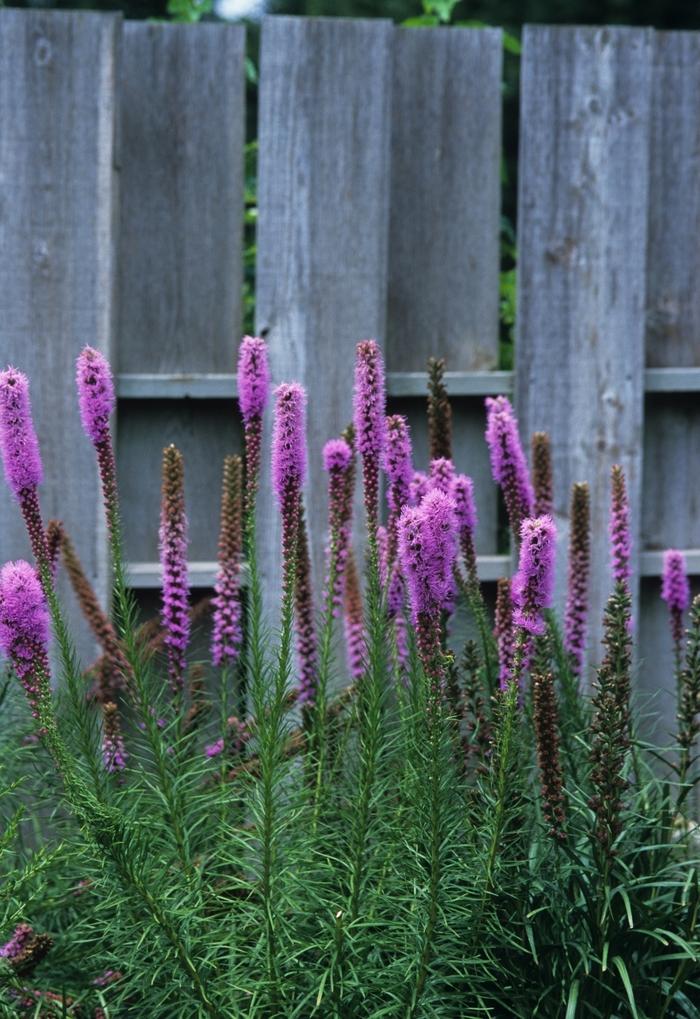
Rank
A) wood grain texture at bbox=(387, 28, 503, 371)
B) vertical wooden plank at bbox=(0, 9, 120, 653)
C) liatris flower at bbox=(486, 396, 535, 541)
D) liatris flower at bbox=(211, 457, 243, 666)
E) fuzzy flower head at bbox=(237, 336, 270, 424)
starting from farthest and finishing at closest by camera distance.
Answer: wood grain texture at bbox=(387, 28, 503, 371), vertical wooden plank at bbox=(0, 9, 120, 653), liatris flower at bbox=(211, 457, 243, 666), liatris flower at bbox=(486, 396, 535, 541), fuzzy flower head at bbox=(237, 336, 270, 424)

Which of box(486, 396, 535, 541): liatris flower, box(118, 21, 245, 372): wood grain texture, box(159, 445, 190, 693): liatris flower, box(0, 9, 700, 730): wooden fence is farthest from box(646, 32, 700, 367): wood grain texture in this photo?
box(159, 445, 190, 693): liatris flower

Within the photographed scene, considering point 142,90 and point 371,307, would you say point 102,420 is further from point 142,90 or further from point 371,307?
point 142,90

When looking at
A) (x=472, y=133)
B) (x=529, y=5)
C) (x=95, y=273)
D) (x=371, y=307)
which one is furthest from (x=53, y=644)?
(x=529, y=5)

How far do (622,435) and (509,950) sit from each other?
2.00 meters

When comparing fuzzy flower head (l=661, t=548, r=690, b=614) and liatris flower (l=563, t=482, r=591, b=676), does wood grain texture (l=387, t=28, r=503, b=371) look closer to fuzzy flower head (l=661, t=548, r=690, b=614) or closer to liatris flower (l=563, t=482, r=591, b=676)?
fuzzy flower head (l=661, t=548, r=690, b=614)

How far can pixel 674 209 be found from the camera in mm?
3740

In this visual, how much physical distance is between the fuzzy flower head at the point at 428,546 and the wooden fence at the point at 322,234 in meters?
1.97

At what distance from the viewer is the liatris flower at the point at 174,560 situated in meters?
2.20

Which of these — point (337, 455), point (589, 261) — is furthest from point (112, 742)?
point (589, 261)

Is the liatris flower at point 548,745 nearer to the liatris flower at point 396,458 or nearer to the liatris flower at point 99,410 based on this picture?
the liatris flower at point 396,458

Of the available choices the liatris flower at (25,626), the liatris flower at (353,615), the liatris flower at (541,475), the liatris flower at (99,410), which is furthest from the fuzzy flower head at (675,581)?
the liatris flower at (25,626)

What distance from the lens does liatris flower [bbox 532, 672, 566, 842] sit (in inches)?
68.7

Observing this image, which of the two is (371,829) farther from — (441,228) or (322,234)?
(441,228)

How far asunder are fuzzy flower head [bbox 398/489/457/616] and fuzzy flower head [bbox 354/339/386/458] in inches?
12.0
